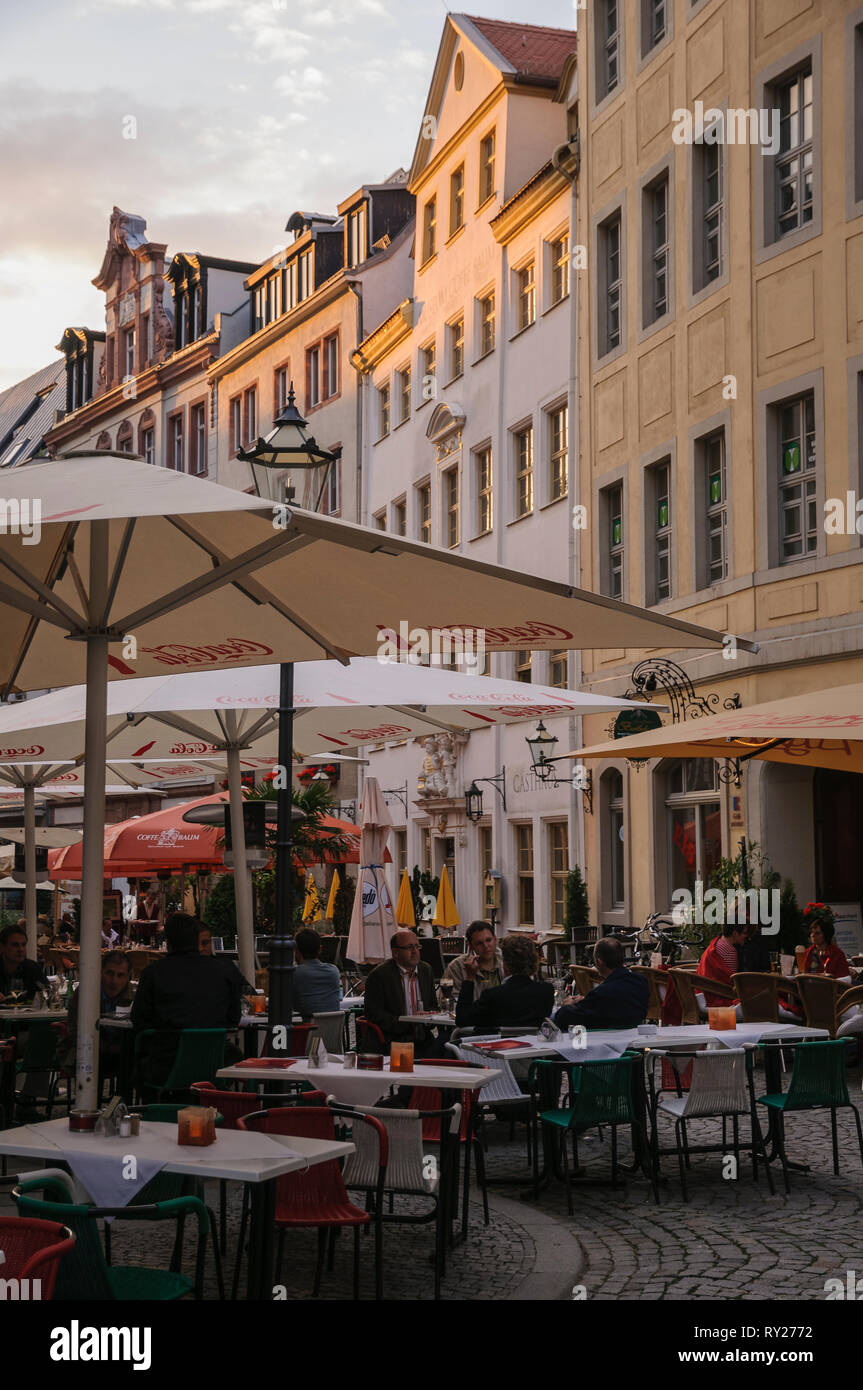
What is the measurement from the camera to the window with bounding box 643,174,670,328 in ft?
76.5

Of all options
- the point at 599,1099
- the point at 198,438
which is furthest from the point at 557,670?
the point at 198,438

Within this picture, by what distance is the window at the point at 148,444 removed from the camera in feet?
165

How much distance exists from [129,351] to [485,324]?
2529cm

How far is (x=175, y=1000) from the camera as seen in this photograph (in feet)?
32.7

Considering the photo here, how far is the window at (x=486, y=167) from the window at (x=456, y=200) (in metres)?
1.30

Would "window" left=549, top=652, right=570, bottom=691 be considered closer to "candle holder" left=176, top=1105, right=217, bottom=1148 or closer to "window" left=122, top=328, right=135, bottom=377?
"candle holder" left=176, top=1105, right=217, bottom=1148

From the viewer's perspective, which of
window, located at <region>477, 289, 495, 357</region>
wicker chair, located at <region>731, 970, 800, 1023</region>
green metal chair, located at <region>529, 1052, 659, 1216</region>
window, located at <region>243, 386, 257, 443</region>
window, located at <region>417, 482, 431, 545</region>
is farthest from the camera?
window, located at <region>243, 386, 257, 443</region>

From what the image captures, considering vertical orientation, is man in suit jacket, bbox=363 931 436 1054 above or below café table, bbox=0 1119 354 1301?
above

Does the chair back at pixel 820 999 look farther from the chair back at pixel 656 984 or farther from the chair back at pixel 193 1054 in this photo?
the chair back at pixel 193 1054

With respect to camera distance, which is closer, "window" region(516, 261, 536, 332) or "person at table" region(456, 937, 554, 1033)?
"person at table" region(456, 937, 554, 1033)

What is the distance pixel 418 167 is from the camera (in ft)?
114

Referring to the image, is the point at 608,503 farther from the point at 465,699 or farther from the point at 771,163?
the point at 465,699

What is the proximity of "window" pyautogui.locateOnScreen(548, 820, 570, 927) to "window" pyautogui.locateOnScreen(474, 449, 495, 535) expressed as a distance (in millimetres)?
6438

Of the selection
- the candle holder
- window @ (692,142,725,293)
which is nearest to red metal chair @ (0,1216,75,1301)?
the candle holder
